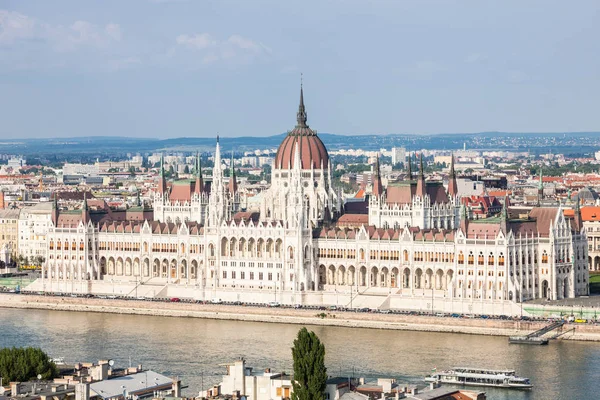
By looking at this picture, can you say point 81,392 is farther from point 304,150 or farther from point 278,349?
point 304,150

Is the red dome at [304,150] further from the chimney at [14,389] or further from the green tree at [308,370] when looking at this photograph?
the chimney at [14,389]

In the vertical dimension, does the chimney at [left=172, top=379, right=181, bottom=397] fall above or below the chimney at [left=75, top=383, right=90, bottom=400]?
below

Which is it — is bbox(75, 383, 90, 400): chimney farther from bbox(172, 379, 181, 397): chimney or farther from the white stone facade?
the white stone facade

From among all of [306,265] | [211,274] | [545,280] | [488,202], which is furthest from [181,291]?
[488,202]

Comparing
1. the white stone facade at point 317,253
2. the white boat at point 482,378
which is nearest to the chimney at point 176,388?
the white boat at point 482,378

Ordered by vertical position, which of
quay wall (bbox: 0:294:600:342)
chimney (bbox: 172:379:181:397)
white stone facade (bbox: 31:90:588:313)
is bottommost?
quay wall (bbox: 0:294:600:342)

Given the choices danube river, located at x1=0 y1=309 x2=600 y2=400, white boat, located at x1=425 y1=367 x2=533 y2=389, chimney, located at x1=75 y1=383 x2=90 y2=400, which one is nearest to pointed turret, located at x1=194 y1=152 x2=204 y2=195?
danube river, located at x1=0 y1=309 x2=600 y2=400

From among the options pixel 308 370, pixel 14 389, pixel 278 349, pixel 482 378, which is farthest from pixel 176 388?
pixel 278 349
